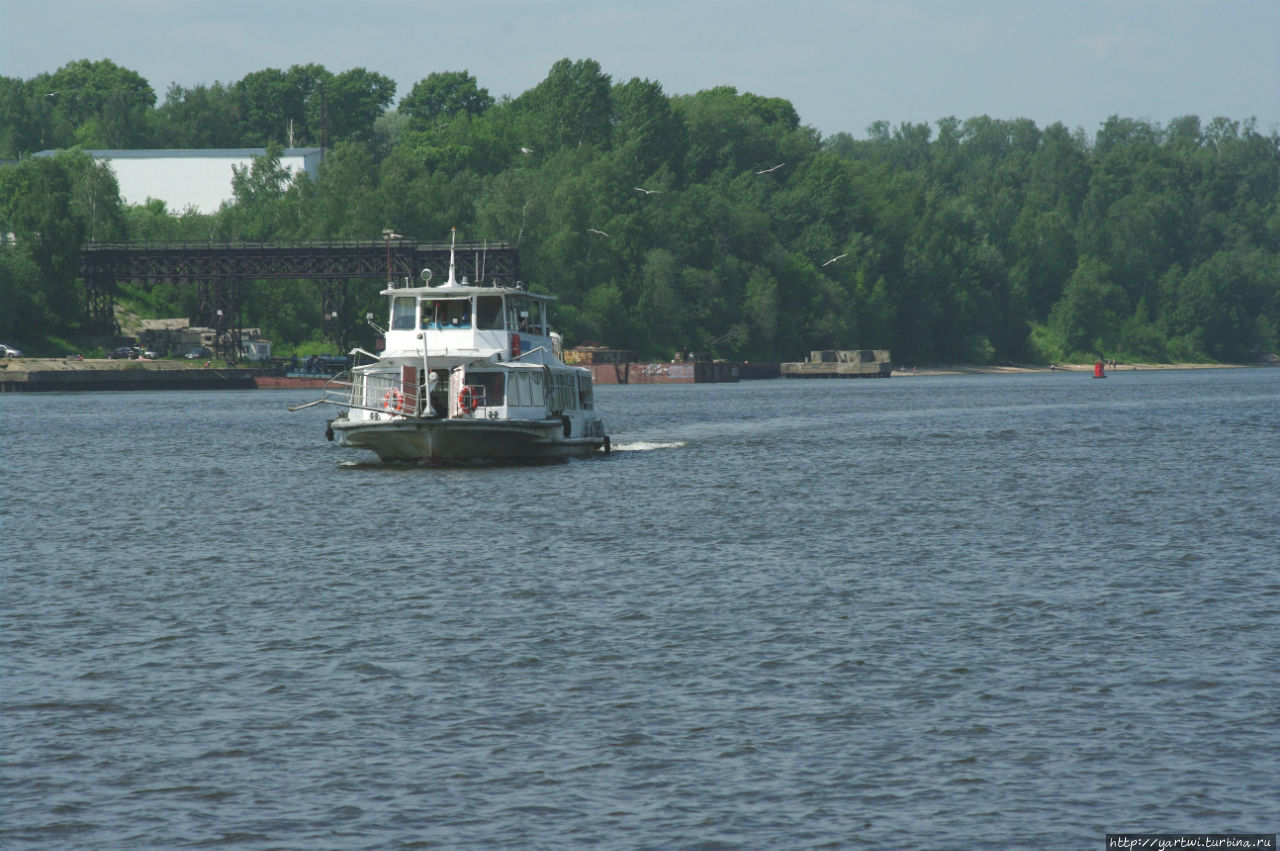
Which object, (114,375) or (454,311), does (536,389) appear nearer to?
(454,311)

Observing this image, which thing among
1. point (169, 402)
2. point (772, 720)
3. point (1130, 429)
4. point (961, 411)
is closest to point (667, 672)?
point (772, 720)

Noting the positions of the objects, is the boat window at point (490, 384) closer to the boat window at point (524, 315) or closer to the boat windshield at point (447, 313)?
the boat windshield at point (447, 313)

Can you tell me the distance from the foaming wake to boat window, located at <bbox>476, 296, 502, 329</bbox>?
13.9 metres

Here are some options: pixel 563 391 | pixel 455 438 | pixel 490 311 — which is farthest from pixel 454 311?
pixel 563 391

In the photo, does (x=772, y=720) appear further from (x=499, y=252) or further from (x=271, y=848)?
(x=499, y=252)

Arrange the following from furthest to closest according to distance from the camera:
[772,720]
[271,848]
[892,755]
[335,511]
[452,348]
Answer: [452,348] → [335,511] → [772,720] → [892,755] → [271,848]

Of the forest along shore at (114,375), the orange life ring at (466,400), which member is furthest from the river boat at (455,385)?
the forest along shore at (114,375)

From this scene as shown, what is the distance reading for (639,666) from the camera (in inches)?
859

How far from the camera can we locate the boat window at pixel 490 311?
2154 inches

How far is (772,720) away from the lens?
1862 cm

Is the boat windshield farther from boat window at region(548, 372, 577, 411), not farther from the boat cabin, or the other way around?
boat window at region(548, 372, 577, 411)

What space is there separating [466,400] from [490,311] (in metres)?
3.82

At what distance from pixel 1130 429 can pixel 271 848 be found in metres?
76.4

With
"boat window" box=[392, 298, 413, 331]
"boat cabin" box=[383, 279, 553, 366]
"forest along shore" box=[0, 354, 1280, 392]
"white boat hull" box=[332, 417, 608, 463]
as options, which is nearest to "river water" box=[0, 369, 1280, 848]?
"white boat hull" box=[332, 417, 608, 463]
